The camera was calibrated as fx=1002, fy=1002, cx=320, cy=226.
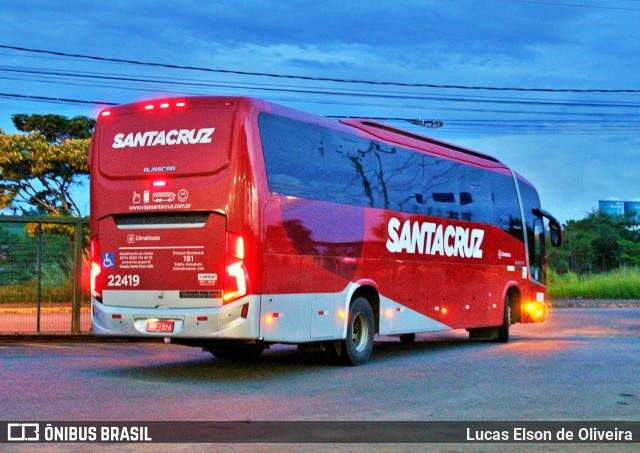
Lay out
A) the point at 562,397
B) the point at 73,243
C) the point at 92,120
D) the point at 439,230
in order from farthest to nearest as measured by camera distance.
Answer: the point at 92,120, the point at 73,243, the point at 439,230, the point at 562,397

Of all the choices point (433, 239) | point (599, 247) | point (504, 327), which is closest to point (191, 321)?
point (433, 239)

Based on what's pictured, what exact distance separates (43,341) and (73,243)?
6.54ft

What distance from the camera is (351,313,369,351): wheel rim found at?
15.5m

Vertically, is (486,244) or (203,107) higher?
(203,107)

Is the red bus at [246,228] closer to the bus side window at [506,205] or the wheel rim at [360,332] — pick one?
the wheel rim at [360,332]

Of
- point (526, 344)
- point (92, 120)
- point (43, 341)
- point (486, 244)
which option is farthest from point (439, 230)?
point (92, 120)

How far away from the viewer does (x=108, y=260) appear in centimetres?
1370

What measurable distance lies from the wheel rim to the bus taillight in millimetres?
3115

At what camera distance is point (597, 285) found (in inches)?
1788

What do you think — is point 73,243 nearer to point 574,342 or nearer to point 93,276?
point 93,276

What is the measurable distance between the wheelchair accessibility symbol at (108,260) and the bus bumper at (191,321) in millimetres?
586

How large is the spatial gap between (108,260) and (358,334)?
416cm

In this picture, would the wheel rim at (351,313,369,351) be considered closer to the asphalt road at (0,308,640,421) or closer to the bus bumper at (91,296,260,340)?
the asphalt road at (0,308,640,421)

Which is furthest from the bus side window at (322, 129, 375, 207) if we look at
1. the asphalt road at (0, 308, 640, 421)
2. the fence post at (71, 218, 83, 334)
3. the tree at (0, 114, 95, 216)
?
the tree at (0, 114, 95, 216)
